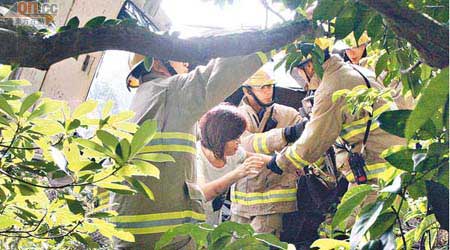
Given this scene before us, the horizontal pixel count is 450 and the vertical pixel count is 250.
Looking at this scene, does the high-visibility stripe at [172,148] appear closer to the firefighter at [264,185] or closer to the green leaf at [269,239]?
the green leaf at [269,239]

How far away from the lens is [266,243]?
A: 81 cm

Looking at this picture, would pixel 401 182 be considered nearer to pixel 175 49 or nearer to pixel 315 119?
pixel 175 49

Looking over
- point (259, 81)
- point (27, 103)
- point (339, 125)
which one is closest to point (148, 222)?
point (27, 103)

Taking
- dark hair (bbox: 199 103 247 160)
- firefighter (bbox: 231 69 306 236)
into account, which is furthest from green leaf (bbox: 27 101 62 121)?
firefighter (bbox: 231 69 306 236)

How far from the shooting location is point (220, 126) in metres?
2.32

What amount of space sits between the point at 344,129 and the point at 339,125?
47 millimetres

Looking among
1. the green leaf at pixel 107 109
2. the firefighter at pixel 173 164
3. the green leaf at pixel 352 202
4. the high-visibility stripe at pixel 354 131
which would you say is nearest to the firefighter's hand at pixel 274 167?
the high-visibility stripe at pixel 354 131

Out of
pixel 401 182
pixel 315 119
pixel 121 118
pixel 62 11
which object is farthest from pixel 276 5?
pixel 62 11

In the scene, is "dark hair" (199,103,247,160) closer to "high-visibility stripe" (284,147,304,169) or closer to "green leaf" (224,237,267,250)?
"high-visibility stripe" (284,147,304,169)

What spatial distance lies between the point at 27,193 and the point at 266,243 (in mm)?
427

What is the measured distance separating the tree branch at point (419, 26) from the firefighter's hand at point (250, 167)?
1.96 m

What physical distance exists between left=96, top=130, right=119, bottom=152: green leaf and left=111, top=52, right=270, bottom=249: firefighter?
35.1 inches

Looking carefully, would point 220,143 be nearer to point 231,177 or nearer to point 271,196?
point 231,177

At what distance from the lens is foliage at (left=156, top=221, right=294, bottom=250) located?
2.57 feet
